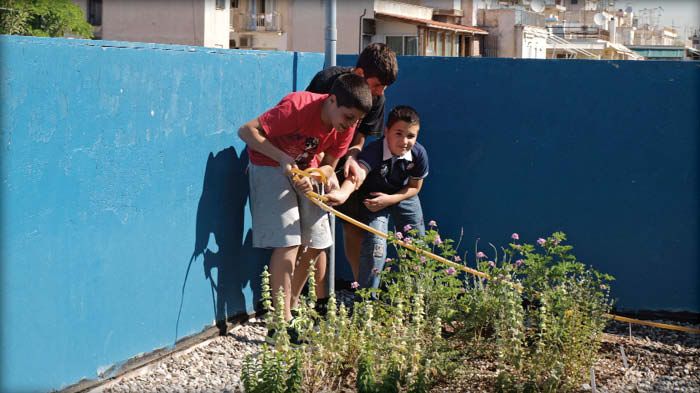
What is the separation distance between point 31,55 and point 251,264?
8.09ft

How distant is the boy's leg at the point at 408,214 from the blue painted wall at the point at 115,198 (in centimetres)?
96

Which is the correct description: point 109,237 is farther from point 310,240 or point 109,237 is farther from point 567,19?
point 567,19

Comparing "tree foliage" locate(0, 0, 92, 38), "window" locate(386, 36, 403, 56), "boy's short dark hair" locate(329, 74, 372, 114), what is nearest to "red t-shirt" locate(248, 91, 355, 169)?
"boy's short dark hair" locate(329, 74, 372, 114)

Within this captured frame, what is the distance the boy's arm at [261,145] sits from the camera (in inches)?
224

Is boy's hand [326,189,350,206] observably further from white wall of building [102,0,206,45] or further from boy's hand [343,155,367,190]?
white wall of building [102,0,206,45]

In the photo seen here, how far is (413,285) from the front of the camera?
5.49 meters

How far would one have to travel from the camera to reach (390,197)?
21.0ft

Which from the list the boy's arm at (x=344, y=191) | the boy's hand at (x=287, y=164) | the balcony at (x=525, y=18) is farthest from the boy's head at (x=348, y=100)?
the balcony at (x=525, y=18)

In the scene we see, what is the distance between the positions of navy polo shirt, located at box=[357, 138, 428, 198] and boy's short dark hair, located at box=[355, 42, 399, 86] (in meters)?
0.56

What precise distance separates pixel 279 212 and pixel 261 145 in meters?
0.42

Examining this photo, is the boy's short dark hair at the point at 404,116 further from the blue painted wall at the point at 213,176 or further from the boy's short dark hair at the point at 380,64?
the blue painted wall at the point at 213,176

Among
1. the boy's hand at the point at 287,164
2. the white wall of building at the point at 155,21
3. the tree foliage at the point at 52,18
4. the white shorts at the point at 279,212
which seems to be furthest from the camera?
the white wall of building at the point at 155,21

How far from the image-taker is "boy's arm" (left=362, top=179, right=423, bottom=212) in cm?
635

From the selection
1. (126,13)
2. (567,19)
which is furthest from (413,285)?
(567,19)
